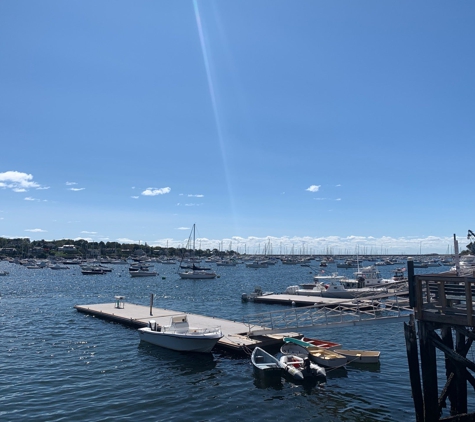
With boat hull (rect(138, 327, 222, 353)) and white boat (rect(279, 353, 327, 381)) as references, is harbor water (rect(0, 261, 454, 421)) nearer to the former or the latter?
boat hull (rect(138, 327, 222, 353))

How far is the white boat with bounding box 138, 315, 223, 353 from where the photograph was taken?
24234 millimetres

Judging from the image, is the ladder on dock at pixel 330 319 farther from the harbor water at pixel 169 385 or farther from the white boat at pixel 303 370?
the white boat at pixel 303 370

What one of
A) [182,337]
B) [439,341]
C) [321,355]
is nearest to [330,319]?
[321,355]

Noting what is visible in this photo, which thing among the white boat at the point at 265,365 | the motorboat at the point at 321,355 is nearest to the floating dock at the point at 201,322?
the white boat at the point at 265,365

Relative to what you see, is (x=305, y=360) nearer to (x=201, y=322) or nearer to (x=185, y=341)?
(x=185, y=341)

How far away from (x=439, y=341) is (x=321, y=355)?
8751 millimetres

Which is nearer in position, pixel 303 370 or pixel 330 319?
pixel 303 370

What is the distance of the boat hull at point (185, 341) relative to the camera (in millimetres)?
24125

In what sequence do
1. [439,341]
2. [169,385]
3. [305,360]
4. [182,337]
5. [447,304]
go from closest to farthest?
[439,341], [447,304], [169,385], [305,360], [182,337]

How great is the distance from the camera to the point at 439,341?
14.0 meters

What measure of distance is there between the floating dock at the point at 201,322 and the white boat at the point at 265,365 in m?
2.18

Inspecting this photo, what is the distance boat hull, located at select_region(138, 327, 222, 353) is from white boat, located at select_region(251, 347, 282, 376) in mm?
3188

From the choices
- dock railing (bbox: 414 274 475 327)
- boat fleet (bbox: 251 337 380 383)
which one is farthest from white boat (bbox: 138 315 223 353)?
dock railing (bbox: 414 274 475 327)

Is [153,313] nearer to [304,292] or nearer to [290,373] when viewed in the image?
[290,373]
